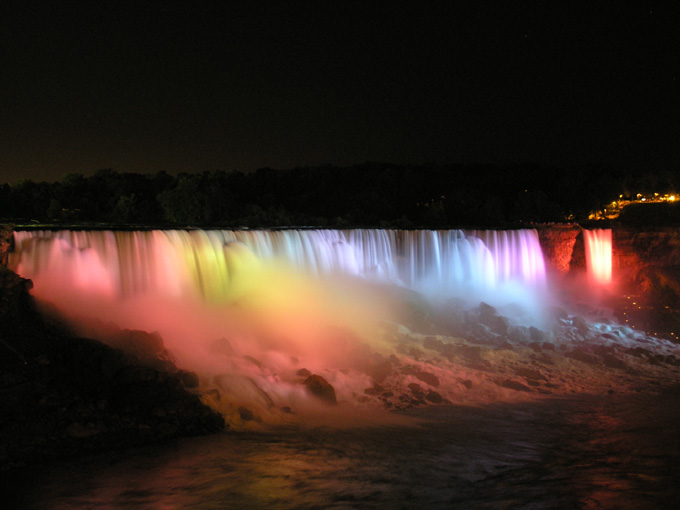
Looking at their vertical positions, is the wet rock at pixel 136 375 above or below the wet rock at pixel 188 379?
above

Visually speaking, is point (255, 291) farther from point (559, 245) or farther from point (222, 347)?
point (559, 245)

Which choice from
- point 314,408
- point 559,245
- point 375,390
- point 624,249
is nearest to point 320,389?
point 314,408

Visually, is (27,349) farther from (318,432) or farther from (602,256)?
(602,256)

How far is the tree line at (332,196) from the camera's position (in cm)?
4034

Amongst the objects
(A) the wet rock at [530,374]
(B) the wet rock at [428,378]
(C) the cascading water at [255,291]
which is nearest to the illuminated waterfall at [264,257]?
(C) the cascading water at [255,291]

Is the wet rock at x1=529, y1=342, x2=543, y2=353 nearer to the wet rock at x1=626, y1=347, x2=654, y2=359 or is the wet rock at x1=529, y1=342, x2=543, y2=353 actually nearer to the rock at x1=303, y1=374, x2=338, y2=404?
the wet rock at x1=626, y1=347, x2=654, y2=359

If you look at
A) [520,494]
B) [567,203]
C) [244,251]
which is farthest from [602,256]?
[567,203]

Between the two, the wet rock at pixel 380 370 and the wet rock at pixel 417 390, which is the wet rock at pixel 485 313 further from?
the wet rock at pixel 417 390

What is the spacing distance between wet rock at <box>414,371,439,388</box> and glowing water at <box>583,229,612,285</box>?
17163 mm

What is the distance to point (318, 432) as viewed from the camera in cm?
924

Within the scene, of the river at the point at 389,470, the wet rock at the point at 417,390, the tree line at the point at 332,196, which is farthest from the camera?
the tree line at the point at 332,196

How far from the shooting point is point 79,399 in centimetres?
861

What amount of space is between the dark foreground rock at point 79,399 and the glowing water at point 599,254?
72.9ft

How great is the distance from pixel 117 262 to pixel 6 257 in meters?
2.99
